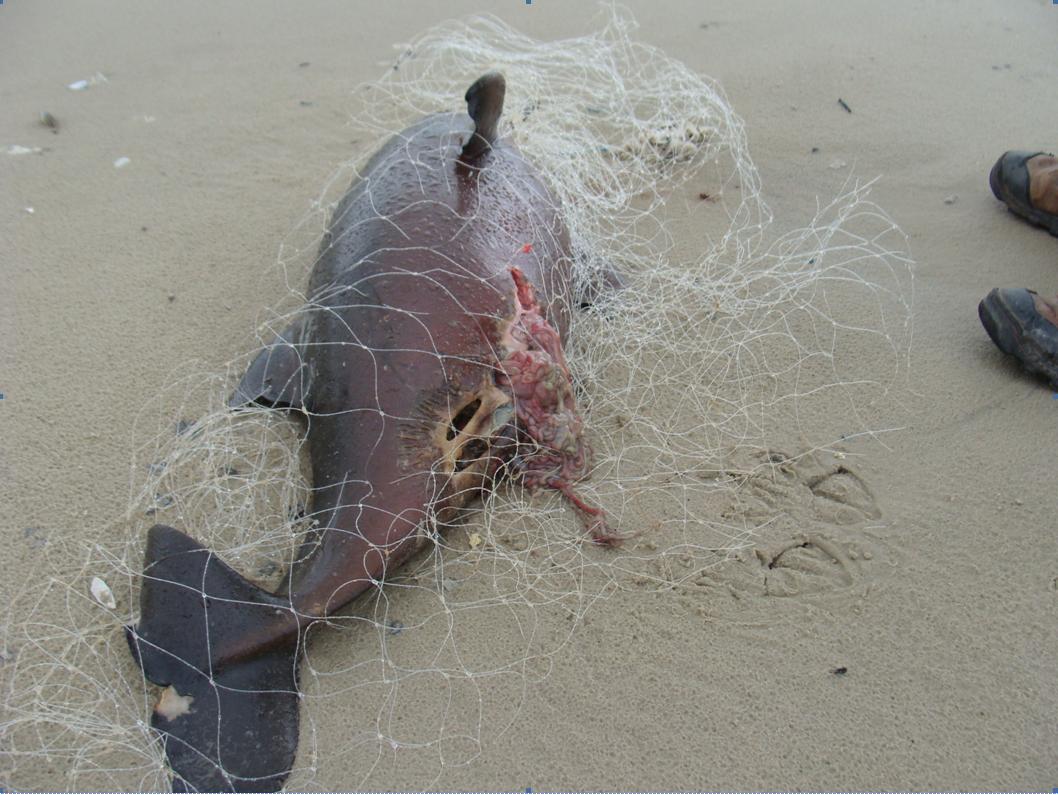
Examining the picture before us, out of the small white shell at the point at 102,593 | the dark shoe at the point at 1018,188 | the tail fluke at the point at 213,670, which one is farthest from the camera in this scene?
the dark shoe at the point at 1018,188

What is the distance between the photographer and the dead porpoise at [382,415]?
2.03m

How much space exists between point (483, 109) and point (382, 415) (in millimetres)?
1330

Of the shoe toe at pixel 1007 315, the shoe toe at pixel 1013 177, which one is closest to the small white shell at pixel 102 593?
the shoe toe at pixel 1007 315

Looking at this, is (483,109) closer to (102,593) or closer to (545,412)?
(545,412)

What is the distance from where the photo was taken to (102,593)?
2.33m

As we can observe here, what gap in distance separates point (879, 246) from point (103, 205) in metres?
3.65

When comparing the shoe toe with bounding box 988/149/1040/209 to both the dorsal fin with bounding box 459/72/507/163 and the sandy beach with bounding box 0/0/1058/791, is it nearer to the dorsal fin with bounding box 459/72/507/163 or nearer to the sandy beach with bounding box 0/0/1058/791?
the sandy beach with bounding box 0/0/1058/791

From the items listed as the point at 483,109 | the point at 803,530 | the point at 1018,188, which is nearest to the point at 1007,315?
the point at 1018,188

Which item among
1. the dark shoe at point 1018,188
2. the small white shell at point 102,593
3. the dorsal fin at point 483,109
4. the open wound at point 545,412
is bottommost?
the small white shell at point 102,593

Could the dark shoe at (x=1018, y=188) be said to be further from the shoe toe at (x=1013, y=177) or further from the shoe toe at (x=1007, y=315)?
the shoe toe at (x=1007, y=315)

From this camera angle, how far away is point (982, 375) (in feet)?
9.74

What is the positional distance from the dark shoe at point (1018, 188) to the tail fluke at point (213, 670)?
3644 mm

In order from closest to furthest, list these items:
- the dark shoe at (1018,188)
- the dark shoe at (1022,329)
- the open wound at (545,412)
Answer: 1. the open wound at (545,412)
2. the dark shoe at (1022,329)
3. the dark shoe at (1018,188)

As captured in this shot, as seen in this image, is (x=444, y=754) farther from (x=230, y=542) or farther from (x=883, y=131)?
(x=883, y=131)
